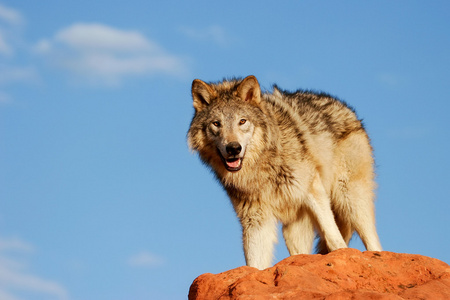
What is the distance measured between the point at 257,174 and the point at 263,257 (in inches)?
46.7

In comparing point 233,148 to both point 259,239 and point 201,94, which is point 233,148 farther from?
point 259,239

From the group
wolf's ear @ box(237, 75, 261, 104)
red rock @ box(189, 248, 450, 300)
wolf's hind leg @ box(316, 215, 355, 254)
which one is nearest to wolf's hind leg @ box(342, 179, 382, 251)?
wolf's hind leg @ box(316, 215, 355, 254)

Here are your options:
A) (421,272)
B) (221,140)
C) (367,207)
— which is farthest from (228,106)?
(421,272)

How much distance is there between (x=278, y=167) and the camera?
330 inches

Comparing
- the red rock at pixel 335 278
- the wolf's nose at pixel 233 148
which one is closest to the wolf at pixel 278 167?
the wolf's nose at pixel 233 148

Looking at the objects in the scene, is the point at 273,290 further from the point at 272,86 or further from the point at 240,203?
the point at 272,86

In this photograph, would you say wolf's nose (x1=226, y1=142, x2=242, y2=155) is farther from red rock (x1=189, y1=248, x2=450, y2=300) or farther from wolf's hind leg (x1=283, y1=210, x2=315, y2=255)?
red rock (x1=189, y1=248, x2=450, y2=300)

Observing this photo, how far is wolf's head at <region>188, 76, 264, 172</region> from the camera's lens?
818cm

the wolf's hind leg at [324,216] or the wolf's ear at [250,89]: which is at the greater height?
the wolf's ear at [250,89]

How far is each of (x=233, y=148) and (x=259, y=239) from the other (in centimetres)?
137

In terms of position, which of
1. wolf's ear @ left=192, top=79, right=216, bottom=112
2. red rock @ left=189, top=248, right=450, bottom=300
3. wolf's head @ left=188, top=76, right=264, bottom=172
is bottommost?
red rock @ left=189, top=248, right=450, bottom=300

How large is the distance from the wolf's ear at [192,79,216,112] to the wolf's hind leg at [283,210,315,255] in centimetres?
229

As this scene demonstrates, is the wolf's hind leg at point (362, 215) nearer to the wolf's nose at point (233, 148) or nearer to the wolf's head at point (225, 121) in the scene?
the wolf's head at point (225, 121)

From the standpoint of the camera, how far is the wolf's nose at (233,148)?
26.3 feet
